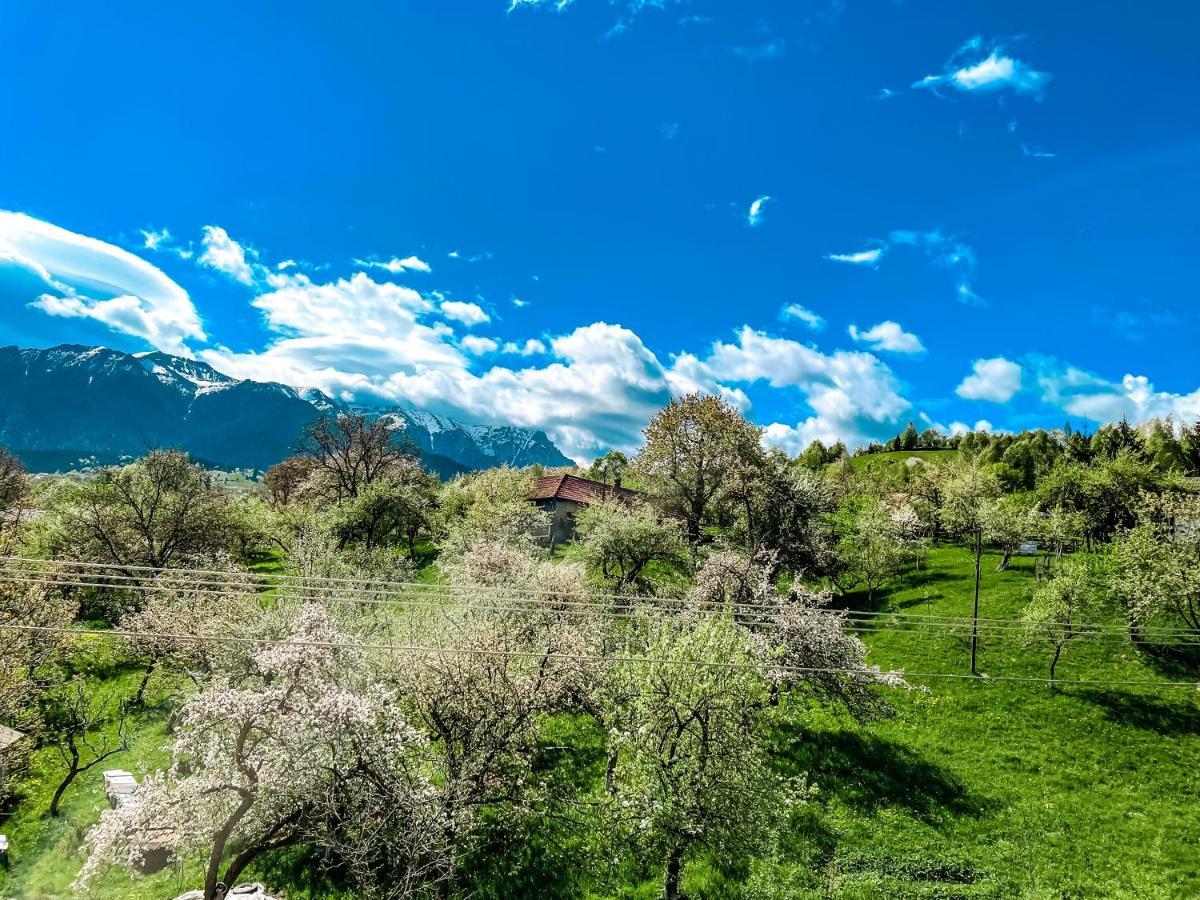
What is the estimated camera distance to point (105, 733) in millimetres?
30375

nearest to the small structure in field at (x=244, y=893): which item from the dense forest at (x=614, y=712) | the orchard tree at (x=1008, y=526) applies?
the dense forest at (x=614, y=712)

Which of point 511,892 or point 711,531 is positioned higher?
point 711,531

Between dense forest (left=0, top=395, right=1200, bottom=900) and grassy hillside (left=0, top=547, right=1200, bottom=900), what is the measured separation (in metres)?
0.14

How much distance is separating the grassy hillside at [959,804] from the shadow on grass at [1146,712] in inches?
3.6

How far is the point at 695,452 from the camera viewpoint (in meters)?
50.5

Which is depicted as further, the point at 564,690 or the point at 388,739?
the point at 564,690

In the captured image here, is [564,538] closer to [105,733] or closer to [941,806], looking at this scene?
[105,733]

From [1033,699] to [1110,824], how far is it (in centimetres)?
1047

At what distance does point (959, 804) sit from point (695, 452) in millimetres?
30320

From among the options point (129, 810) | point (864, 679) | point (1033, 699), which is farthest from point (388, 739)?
point (1033, 699)

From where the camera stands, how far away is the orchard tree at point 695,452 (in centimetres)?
4891

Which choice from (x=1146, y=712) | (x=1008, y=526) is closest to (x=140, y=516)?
(x=1146, y=712)

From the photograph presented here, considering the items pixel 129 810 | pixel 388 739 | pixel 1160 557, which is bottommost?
pixel 129 810

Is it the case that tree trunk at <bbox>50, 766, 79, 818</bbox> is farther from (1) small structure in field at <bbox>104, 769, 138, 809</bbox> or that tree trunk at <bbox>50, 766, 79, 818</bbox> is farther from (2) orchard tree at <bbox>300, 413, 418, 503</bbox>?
(2) orchard tree at <bbox>300, 413, 418, 503</bbox>
